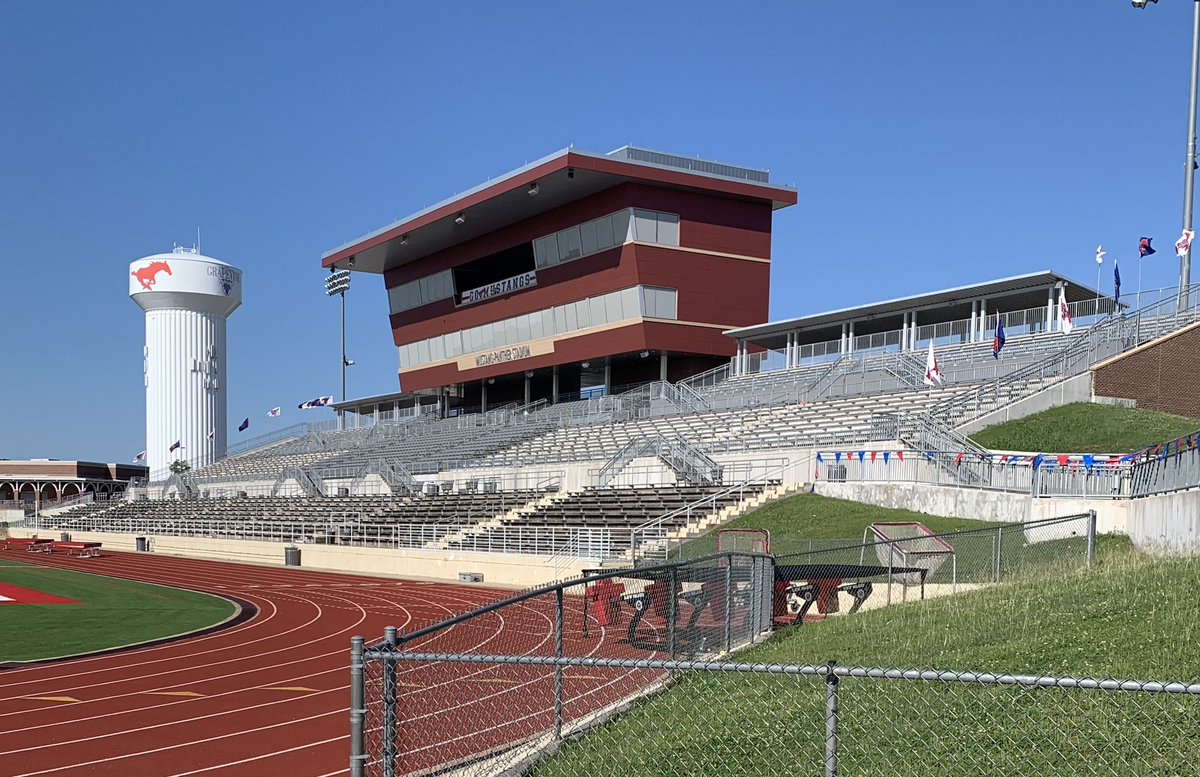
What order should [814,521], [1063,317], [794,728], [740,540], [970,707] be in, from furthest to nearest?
[1063,317] → [814,521] → [740,540] → [794,728] → [970,707]

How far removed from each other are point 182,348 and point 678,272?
63.7 metres

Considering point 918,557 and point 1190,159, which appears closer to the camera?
point 918,557

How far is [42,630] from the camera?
64.1ft

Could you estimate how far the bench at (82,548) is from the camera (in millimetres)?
47156

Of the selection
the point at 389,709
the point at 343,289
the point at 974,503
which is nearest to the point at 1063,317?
the point at 974,503

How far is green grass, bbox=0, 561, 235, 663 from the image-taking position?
17.9 metres

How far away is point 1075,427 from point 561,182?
2773cm

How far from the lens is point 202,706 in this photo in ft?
42.9

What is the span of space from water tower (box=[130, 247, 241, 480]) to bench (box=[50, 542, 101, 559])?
48516 millimetres

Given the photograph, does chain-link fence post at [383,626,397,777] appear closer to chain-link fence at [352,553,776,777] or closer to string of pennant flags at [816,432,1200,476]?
chain-link fence at [352,553,776,777]

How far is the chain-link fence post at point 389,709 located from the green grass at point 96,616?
40.0 feet

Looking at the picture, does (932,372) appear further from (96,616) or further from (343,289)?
(343,289)

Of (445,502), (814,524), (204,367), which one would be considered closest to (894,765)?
(814,524)

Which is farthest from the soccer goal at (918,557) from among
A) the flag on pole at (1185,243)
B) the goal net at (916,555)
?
the flag on pole at (1185,243)
